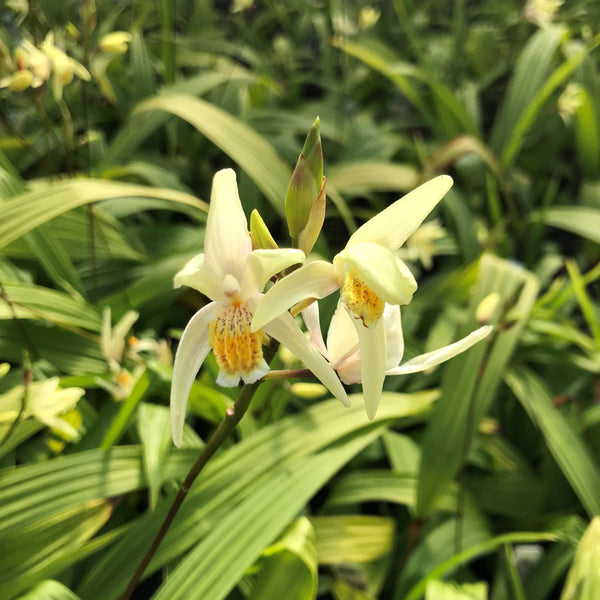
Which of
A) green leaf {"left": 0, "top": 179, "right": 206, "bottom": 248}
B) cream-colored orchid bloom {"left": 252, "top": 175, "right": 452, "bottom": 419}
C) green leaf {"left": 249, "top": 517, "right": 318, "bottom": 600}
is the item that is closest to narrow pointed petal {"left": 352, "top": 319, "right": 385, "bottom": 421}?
cream-colored orchid bloom {"left": 252, "top": 175, "right": 452, "bottom": 419}

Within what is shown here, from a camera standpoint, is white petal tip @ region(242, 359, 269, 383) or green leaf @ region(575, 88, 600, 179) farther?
green leaf @ region(575, 88, 600, 179)

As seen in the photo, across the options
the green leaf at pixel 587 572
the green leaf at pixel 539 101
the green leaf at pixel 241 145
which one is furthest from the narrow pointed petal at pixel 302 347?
the green leaf at pixel 539 101

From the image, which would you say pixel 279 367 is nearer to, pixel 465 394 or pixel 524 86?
pixel 465 394

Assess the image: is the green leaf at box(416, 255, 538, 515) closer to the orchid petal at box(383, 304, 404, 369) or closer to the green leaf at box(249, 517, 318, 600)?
the green leaf at box(249, 517, 318, 600)

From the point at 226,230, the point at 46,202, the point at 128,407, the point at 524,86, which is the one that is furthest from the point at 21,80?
the point at 524,86

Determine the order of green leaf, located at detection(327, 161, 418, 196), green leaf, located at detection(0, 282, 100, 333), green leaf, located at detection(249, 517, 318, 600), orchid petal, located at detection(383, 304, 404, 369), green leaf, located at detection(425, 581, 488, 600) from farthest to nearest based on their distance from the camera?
green leaf, located at detection(327, 161, 418, 196), green leaf, located at detection(0, 282, 100, 333), green leaf, located at detection(425, 581, 488, 600), green leaf, located at detection(249, 517, 318, 600), orchid petal, located at detection(383, 304, 404, 369)

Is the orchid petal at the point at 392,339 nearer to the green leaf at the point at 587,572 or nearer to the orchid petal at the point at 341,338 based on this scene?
the orchid petal at the point at 341,338

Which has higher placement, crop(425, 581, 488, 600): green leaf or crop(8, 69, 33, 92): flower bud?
crop(8, 69, 33, 92): flower bud
